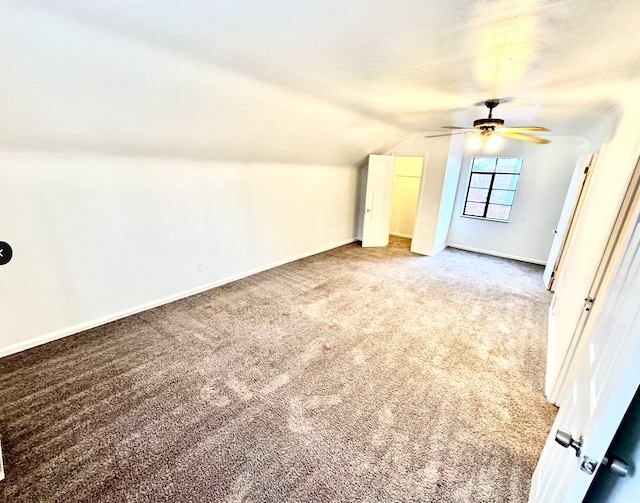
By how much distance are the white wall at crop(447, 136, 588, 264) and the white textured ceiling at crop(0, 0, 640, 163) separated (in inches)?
78.8

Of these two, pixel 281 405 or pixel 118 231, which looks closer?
pixel 281 405

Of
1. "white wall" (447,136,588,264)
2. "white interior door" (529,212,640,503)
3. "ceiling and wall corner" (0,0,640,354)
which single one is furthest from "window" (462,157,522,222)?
"white interior door" (529,212,640,503)

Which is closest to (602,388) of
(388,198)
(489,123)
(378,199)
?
(489,123)

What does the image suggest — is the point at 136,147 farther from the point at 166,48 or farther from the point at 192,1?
the point at 192,1

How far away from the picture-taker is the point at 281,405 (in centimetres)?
217

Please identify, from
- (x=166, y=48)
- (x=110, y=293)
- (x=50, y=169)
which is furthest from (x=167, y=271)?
(x=166, y=48)

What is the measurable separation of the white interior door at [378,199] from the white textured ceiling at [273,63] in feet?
8.32

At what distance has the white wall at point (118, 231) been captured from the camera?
254cm

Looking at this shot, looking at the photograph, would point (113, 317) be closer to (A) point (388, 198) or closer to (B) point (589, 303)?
(B) point (589, 303)

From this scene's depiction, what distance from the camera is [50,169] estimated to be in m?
2.54

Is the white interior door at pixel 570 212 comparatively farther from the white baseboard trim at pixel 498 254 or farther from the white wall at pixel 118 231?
the white wall at pixel 118 231

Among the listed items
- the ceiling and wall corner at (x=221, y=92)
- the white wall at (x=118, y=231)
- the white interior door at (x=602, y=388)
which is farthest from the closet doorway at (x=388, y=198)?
the white interior door at (x=602, y=388)

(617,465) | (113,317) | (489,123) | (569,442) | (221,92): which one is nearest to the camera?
(617,465)

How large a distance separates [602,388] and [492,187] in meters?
5.85
